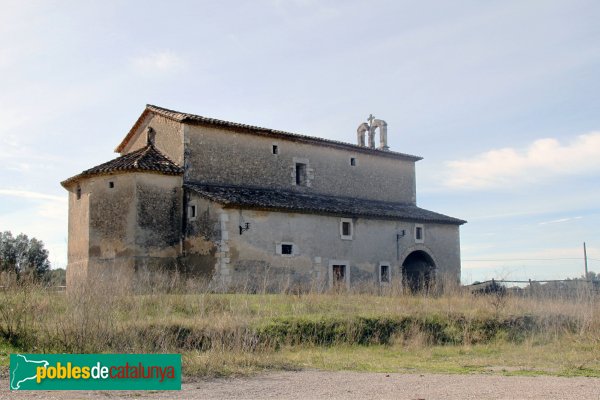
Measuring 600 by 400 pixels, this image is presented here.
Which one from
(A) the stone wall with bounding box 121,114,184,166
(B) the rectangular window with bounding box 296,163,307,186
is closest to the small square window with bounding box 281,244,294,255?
(B) the rectangular window with bounding box 296,163,307,186

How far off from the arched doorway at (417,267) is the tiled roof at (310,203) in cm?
194

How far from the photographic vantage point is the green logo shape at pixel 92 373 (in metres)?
9.74

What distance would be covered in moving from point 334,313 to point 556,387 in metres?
8.16

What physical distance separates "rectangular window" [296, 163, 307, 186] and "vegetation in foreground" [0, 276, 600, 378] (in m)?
8.89

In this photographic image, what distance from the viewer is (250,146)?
28188 mm

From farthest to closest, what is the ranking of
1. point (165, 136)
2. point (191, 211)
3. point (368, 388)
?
point (165, 136) < point (191, 211) < point (368, 388)

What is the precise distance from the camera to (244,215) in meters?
24.7

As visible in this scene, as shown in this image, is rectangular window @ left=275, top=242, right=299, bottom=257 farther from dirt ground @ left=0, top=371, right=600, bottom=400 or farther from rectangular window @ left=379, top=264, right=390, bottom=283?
dirt ground @ left=0, top=371, right=600, bottom=400

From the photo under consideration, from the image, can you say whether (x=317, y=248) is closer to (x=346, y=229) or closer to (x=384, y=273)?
(x=346, y=229)

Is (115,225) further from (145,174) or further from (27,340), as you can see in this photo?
(27,340)

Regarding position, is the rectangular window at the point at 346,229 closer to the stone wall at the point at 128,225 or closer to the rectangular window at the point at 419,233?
the rectangular window at the point at 419,233

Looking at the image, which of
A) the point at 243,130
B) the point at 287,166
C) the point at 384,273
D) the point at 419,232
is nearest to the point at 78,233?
the point at 243,130

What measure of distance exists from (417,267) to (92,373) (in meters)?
24.4

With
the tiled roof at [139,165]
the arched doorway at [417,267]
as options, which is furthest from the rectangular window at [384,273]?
the tiled roof at [139,165]
